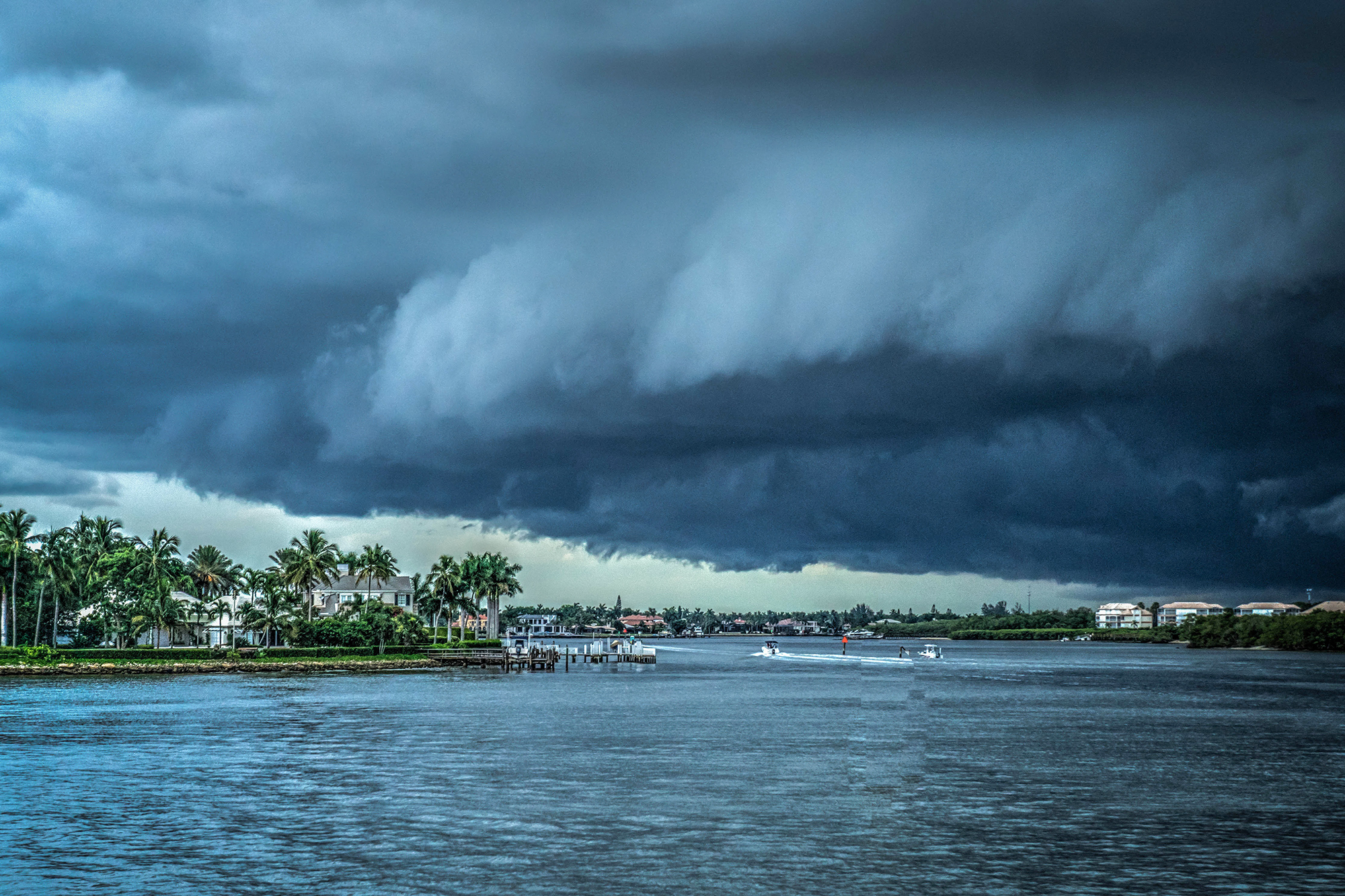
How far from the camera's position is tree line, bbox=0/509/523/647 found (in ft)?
418

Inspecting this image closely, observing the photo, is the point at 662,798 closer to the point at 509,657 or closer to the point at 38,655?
the point at 38,655

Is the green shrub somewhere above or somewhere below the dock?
above

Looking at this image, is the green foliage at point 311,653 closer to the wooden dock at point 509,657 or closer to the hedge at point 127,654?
the hedge at point 127,654

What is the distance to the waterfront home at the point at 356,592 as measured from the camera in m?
182

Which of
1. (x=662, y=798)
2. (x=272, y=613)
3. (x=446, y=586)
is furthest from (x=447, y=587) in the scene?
(x=662, y=798)

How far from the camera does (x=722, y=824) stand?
115 ft

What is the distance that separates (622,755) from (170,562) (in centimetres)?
11739

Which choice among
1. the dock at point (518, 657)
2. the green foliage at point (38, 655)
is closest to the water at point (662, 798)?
the green foliage at point (38, 655)

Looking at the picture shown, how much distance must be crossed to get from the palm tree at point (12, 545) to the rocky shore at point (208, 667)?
34.0 ft

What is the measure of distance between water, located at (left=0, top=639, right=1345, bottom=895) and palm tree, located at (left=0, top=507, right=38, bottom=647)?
4575cm

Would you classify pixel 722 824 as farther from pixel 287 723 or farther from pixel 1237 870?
pixel 287 723

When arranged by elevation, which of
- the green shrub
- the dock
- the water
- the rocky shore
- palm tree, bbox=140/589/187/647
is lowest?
the dock

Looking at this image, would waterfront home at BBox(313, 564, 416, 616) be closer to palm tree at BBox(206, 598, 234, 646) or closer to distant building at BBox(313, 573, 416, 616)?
distant building at BBox(313, 573, 416, 616)

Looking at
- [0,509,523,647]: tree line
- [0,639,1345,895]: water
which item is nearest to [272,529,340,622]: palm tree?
[0,509,523,647]: tree line
